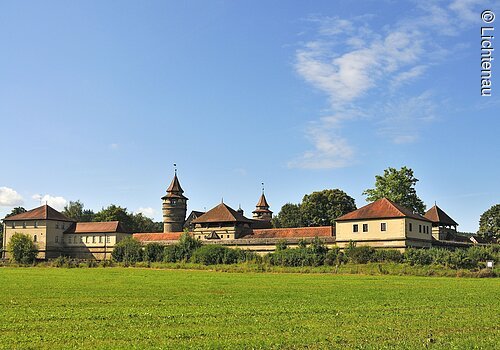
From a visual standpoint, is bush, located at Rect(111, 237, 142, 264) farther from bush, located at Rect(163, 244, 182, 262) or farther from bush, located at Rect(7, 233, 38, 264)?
bush, located at Rect(7, 233, 38, 264)

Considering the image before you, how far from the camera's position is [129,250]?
73.6 meters

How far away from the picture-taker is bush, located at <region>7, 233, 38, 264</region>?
3127 inches

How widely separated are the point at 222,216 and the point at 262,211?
3379 cm

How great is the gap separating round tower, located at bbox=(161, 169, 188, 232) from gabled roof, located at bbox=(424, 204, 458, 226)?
35763mm

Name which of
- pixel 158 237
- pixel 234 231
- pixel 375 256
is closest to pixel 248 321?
pixel 375 256

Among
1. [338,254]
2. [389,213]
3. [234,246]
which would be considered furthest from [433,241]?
[234,246]

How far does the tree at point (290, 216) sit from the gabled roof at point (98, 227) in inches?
1087

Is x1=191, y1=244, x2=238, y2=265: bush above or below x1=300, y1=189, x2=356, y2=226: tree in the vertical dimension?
below

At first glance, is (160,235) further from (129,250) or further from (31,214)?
(31,214)

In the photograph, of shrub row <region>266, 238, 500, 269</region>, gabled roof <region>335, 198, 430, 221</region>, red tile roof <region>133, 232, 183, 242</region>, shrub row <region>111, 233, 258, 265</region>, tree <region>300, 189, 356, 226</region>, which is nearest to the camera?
shrub row <region>266, 238, 500, 269</region>

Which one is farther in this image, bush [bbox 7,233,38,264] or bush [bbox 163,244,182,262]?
bush [bbox 7,233,38,264]

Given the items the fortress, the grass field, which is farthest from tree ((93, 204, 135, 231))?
the grass field

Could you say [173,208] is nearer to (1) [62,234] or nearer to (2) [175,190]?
(2) [175,190]

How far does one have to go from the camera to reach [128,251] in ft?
241
